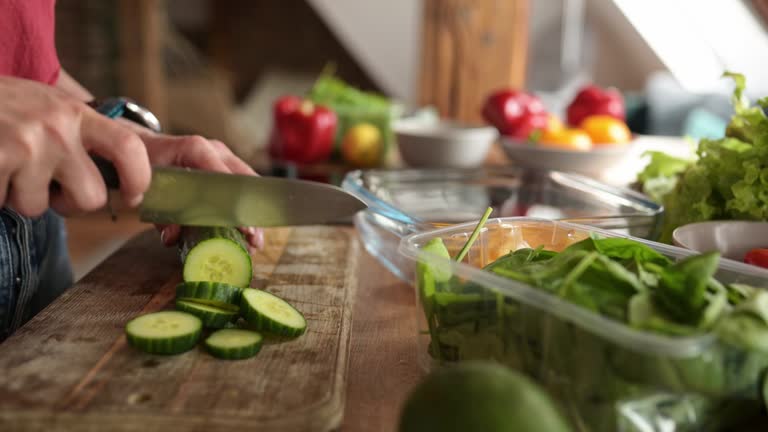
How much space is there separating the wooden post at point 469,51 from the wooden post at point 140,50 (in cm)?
182

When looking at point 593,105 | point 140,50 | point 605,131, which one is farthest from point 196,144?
point 140,50

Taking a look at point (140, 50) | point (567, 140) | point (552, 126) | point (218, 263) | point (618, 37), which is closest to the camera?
point (218, 263)

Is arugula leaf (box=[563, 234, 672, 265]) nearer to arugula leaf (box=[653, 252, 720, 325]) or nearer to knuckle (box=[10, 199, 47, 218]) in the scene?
arugula leaf (box=[653, 252, 720, 325])

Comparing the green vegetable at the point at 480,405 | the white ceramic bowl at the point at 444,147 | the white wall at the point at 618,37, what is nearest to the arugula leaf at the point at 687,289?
the green vegetable at the point at 480,405

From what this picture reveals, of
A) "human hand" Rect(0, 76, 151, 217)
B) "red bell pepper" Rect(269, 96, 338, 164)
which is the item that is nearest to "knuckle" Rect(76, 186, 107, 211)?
"human hand" Rect(0, 76, 151, 217)

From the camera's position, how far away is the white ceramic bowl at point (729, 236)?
44.6 inches

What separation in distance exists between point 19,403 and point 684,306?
0.77 m

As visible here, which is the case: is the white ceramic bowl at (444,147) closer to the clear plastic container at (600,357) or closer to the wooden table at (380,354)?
the wooden table at (380,354)

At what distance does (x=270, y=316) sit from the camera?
99cm

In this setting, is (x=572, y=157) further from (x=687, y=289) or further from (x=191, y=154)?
(x=687, y=289)

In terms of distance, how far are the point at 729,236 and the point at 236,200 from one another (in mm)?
844

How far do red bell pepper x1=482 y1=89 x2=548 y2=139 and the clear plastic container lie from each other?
169 centimetres

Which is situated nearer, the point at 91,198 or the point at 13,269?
the point at 91,198

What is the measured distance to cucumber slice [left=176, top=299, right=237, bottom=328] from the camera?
3.30 ft
